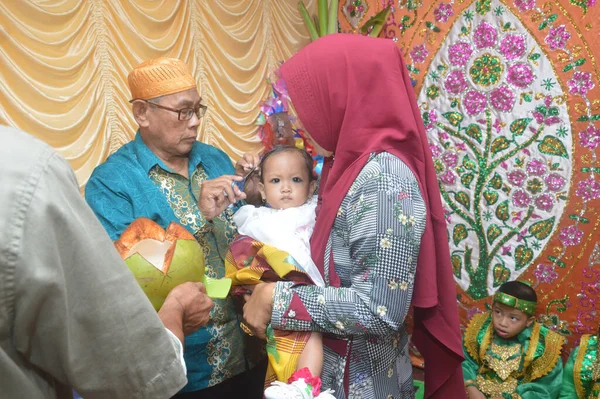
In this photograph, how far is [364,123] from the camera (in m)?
1.78

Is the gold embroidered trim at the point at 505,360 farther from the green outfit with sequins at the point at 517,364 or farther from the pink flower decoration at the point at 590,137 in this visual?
the pink flower decoration at the point at 590,137

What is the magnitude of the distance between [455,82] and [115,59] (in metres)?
2.38

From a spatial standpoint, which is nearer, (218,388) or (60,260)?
(60,260)

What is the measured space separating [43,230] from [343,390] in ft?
4.02

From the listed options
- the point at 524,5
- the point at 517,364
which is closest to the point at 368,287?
the point at 517,364

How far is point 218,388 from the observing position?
225 centimetres

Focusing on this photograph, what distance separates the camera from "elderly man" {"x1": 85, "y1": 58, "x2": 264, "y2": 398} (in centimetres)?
215

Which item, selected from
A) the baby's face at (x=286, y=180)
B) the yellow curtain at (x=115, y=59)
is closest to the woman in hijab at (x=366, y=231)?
the baby's face at (x=286, y=180)

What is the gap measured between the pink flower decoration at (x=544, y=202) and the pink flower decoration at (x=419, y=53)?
53.4 inches

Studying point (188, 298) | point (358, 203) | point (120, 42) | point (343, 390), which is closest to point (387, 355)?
point (343, 390)

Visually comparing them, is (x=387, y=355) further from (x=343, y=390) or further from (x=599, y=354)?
(x=599, y=354)

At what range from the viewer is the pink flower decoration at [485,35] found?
367 centimetres

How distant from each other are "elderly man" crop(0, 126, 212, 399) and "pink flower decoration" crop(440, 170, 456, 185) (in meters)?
Answer: 3.34

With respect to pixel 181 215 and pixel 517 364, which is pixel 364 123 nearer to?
pixel 181 215
